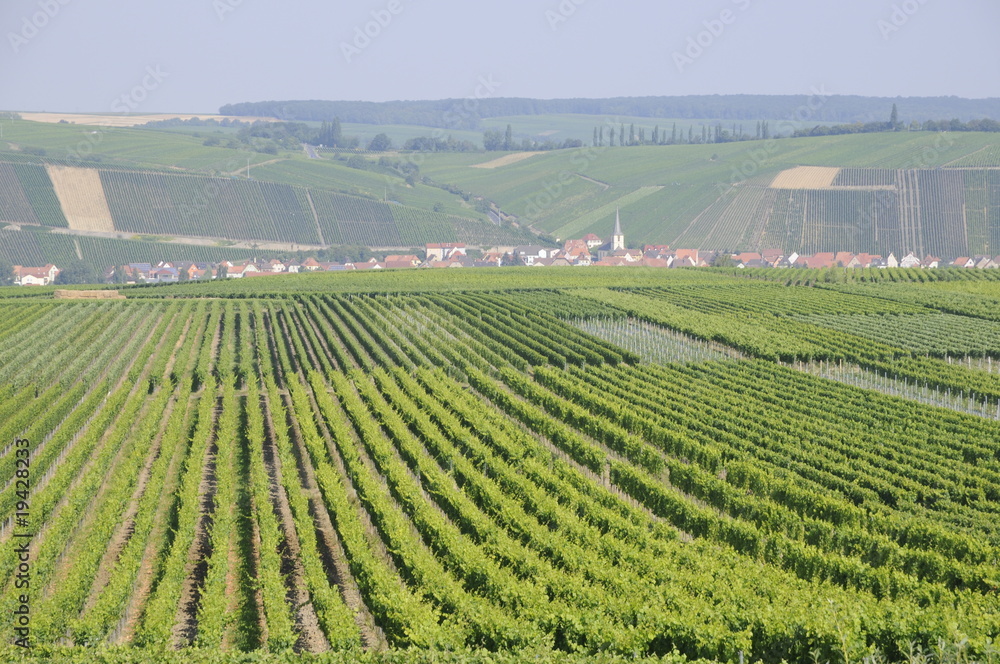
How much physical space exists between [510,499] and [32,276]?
105680 millimetres

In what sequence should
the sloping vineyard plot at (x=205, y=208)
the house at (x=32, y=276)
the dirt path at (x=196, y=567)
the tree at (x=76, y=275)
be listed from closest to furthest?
1. the dirt path at (x=196, y=567)
2. the house at (x=32, y=276)
3. the tree at (x=76, y=275)
4. the sloping vineyard plot at (x=205, y=208)

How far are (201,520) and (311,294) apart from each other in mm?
53365

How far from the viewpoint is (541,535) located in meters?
22.1

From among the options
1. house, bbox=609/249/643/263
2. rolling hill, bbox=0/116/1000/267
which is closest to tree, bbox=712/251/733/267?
rolling hill, bbox=0/116/1000/267

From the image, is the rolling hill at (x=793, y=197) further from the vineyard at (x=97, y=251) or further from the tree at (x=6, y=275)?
the tree at (x=6, y=275)

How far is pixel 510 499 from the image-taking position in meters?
25.2

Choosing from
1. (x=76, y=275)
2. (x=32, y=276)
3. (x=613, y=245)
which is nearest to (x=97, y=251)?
(x=76, y=275)

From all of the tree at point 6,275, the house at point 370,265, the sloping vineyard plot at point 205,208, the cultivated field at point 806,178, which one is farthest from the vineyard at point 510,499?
the cultivated field at point 806,178

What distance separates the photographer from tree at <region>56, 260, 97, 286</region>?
119938 millimetres

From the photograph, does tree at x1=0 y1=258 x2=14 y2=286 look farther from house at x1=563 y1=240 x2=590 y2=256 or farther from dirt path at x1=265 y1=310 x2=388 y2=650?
dirt path at x1=265 y1=310 x2=388 y2=650

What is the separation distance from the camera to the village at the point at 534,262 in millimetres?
122562

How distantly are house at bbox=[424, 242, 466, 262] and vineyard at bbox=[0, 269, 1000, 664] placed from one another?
3659 inches

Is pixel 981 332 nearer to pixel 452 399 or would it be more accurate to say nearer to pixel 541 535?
pixel 452 399

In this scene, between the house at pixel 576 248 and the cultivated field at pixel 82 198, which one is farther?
the cultivated field at pixel 82 198
